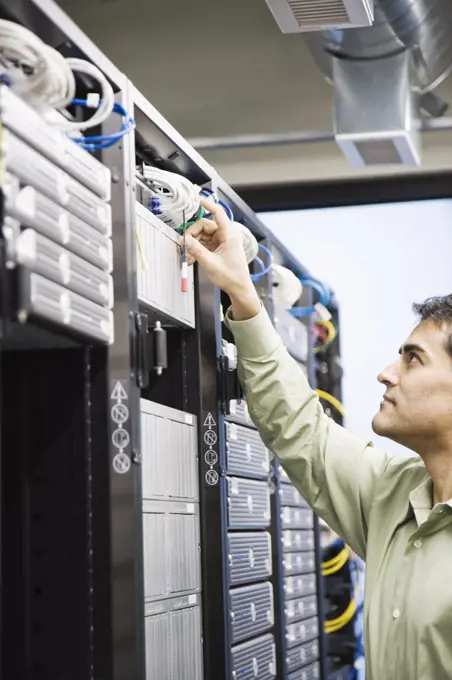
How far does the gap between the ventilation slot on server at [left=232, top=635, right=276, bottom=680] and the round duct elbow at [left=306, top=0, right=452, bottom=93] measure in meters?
2.14

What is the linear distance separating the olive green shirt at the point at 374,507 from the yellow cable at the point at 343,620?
77.4 inches

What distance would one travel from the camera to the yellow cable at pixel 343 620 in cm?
452

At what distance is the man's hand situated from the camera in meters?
2.44

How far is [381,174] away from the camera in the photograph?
5.19m

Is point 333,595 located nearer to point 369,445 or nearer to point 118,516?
point 369,445

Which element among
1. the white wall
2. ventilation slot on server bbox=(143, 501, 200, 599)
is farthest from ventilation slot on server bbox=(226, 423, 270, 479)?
the white wall

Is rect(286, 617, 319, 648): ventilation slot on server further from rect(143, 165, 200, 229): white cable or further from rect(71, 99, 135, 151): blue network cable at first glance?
rect(71, 99, 135, 151): blue network cable

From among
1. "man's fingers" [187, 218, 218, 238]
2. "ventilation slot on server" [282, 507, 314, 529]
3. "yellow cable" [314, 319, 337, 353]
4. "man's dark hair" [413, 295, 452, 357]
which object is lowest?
"ventilation slot on server" [282, 507, 314, 529]

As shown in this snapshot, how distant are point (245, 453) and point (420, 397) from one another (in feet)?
2.01

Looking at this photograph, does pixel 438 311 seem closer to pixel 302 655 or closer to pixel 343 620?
pixel 302 655

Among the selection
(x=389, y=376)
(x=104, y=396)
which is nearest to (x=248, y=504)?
(x=389, y=376)

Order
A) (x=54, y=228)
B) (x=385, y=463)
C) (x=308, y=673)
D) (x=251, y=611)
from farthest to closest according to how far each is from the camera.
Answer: (x=308, y=673), (x=251, y=611), (x=385, y=463), (x=54, y=228)

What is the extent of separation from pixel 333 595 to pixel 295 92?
236 centimetres

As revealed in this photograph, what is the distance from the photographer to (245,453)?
9.66 ft
